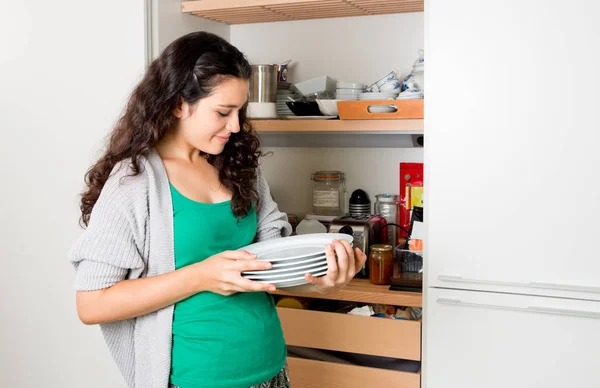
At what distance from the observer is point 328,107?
2006 millimetres

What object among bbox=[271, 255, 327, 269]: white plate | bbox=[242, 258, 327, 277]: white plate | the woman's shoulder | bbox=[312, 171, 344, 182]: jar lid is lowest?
bbox=[242, 258, 327, 277]: white plate

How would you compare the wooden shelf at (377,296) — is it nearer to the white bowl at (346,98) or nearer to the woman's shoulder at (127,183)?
the white bowl at (346,98)

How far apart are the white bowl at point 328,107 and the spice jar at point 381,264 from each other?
419mm

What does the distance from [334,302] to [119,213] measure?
1.09 metres

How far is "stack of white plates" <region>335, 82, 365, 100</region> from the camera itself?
6.77 ft

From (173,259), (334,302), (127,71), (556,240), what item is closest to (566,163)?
(556,240)

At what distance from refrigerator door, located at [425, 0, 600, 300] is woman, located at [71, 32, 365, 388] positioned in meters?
0.56

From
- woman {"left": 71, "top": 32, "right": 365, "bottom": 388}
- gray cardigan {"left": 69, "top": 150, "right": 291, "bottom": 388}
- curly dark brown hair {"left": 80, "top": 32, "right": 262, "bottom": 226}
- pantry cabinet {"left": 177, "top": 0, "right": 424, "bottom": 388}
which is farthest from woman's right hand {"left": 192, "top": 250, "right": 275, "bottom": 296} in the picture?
pantry cabinet {"left": 177, "top": 0, "right": 424, "bottom": 388}

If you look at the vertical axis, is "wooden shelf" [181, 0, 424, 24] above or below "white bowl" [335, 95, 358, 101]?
above

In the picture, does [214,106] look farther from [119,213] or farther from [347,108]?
[347,108]

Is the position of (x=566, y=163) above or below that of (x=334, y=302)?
above

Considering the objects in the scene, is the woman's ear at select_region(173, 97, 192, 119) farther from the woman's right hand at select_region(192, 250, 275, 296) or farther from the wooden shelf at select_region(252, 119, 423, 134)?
the wooden shelf at select_region(252, 119, 423, 134)

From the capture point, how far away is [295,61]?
236 centimetres

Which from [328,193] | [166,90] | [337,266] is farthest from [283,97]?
[337,266]
